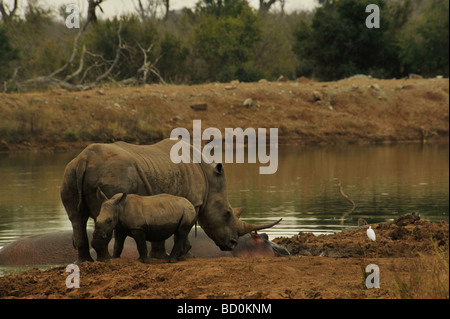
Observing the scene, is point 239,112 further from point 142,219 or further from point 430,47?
point 142,219

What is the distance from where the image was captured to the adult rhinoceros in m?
8.46

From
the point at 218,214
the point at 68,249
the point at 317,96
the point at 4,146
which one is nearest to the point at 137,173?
the point at 218,214

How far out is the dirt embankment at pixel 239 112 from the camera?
30.7 meters

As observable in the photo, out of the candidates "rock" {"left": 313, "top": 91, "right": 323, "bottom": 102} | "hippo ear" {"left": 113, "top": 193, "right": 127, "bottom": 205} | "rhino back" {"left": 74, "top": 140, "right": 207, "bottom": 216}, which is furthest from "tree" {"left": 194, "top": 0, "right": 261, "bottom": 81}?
"hippo ear" {"left": 113, "top": 193, "right": 127, "bottom": 205}

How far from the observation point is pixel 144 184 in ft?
28.9

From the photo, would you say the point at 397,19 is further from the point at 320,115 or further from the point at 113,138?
the point at 113,138

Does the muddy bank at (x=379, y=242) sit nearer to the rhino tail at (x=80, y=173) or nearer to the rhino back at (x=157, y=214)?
the rhino back at (x=157, y=214)

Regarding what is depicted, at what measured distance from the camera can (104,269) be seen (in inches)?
316

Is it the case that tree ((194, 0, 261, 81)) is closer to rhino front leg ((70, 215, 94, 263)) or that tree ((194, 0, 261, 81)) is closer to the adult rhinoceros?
the adult rhinoceros

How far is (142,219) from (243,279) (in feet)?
4.37

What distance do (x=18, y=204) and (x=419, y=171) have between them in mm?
12354

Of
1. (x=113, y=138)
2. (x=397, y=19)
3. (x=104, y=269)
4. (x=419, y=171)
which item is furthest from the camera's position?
(x=397, y=19)

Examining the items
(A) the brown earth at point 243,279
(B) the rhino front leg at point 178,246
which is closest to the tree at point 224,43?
(B) the rhino front leg at point 178,246

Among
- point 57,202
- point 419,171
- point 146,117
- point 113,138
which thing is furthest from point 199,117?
point 57,202
